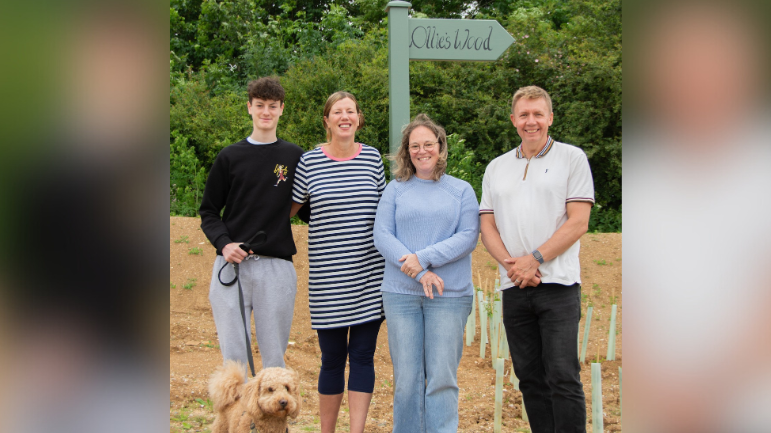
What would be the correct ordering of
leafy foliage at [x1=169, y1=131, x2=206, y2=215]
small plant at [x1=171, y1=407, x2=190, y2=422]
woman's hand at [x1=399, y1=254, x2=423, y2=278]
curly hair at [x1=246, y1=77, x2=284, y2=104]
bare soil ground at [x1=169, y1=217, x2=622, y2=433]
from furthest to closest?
leafy foliage at [x1=169, y1=131, x2=206, y2=215]
bare soil ground at [x1=169, y1=217, x2=622, y2=433]
small plant at [x1=171, y1=407, x2=190, y2=422]
curly hair at [x1=246, y1=77, x2=284, y2=104]
woman's hand at [x1=399, y1=254, x2=423, y2=278]

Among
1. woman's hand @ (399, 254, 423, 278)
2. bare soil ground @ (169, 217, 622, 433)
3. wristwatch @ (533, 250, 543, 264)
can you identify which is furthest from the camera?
bare soil ground @ (169, 217, 622, 433)

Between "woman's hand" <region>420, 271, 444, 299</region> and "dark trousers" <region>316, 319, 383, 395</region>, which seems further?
"dark trousers" <region>316, 319, 383, 395</region>

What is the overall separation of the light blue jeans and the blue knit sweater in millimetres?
72

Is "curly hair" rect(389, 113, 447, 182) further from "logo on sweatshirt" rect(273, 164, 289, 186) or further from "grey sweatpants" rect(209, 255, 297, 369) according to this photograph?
"grey sweatpants" rect(209, 255, 297, 369)

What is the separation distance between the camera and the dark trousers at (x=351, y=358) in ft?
10.5

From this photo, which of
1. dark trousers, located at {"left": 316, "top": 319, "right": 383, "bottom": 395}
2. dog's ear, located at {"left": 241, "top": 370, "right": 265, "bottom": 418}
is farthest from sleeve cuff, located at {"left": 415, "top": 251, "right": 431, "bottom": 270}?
dog's ear, located at {"left": 241, "top": 370, "right": 265, "bottom": 418}

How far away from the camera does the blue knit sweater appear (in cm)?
300

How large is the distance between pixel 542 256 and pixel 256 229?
1400 mm

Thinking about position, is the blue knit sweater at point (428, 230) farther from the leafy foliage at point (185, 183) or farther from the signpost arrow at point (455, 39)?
the leafy foliage at point (185, 183)

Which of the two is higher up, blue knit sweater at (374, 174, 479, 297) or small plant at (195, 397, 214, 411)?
blue knit sweater at (374, 174, 479, 297)
